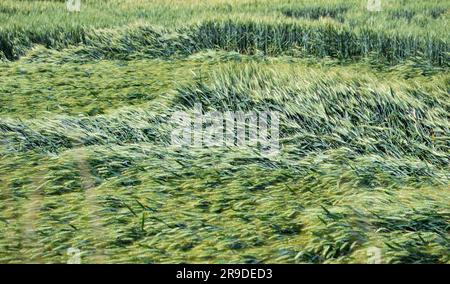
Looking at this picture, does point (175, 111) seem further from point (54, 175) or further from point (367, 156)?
point (367, 156)

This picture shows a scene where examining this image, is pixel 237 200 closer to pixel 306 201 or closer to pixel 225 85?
pixel 306 201

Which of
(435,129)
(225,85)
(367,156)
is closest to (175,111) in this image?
(225,85)

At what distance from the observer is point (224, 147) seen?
139 inches

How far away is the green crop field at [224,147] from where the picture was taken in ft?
9.79

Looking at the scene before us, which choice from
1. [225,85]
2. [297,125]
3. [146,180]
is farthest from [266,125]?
[146,180]

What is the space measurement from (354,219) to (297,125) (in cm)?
74

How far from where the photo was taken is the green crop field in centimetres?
298

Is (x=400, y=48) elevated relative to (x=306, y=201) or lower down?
elevated

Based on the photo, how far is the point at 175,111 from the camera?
385 cm

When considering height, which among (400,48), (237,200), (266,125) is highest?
(400,48)

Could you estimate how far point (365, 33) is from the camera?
4.34m
